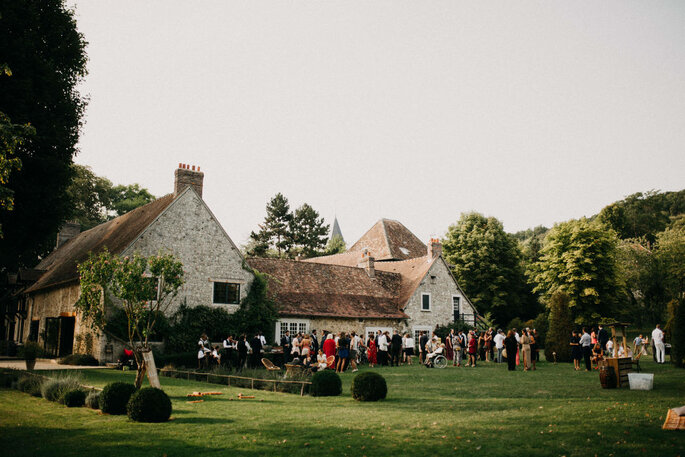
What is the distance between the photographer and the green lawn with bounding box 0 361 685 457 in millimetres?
8195

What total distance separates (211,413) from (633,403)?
9899 millimetres

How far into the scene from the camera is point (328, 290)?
116 ft

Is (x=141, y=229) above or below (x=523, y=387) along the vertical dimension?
above

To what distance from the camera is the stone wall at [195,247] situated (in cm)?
2652

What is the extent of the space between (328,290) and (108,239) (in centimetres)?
1444

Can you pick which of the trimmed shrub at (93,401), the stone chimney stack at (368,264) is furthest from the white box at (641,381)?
the stone chimney stack at (368,264)

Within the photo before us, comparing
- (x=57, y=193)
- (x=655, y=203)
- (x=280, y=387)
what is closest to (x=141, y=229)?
(x=57, y=193)

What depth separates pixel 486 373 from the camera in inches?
841

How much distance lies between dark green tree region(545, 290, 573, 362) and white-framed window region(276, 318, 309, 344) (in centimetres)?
1426

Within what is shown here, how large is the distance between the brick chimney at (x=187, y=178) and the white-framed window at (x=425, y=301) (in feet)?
60.9

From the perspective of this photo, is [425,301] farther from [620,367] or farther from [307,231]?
[307,231]

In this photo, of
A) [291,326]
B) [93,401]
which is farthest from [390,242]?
[93,401]

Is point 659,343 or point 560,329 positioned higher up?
point 560,329

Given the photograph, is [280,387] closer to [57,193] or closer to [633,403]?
[633,403]
